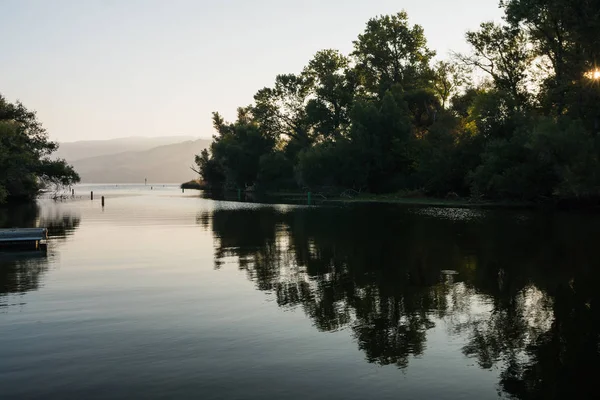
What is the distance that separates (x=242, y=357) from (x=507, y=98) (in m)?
68.4

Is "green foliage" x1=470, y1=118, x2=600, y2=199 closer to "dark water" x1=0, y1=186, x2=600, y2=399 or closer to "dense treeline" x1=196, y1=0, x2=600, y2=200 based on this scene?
"dense treeline" x1=196, y1=0, x2=600, y2=200

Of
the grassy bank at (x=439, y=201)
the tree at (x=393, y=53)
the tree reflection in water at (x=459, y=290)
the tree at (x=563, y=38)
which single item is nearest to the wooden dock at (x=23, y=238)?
the tree reflection in water at (x=459, y=290)

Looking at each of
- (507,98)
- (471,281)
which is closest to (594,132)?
(507,98)

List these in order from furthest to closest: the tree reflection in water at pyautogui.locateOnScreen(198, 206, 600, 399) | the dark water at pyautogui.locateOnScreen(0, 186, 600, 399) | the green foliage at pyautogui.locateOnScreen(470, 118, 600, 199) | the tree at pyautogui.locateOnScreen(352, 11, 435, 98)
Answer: the tree at pyautogui.locateOnScreen(352, 11, 435, 98) < the green foliage at pyautogui.locateOnScreen(470, 118, 600, 199) < the tree reflection in water at pyautogui.locateOnScreen(198, 206, 600, 399) < the dark water at pyautogui.locateOnScreen(0, 186, 600, 399)

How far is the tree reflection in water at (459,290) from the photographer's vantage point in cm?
1002

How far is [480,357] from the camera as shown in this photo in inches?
394

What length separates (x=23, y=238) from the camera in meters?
27.0

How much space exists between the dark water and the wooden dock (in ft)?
3.72

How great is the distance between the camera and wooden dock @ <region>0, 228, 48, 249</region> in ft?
89.0

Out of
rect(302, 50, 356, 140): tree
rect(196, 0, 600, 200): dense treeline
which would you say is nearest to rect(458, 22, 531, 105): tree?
rect(196, 0, 600, 200): dense treeline

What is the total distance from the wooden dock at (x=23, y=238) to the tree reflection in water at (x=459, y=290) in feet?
28.5

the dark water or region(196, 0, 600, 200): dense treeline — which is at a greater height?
A: region(196, 0, 600, 200): dense treeline

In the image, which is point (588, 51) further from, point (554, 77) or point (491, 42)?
point (491, 42)

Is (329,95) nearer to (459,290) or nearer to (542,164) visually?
(542,164)
